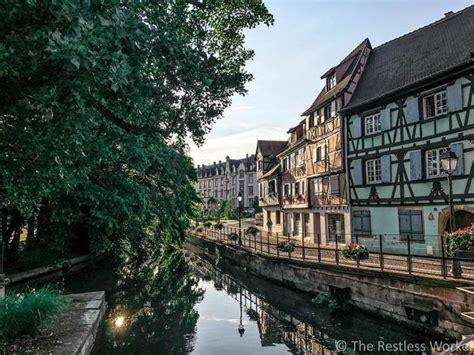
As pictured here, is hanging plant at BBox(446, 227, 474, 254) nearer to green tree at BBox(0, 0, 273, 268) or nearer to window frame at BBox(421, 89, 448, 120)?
green tree at BBox(0, 0, 273, 268)

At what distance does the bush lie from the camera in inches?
269

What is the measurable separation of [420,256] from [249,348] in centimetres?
616

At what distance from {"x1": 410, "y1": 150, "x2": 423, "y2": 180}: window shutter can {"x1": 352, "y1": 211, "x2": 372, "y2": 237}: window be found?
399 cm

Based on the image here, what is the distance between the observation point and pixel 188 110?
1791 centimetres

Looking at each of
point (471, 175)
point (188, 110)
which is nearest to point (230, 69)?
point (188, 110)

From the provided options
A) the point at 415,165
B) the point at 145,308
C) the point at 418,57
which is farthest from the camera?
the point at 418,57

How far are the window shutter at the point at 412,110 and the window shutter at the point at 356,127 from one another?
3.55 metres

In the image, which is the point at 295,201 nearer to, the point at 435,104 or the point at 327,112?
the point at 327,112

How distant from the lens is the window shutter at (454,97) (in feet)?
54.4

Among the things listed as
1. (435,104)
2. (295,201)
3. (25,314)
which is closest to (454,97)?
(435,104)

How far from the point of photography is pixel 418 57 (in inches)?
823

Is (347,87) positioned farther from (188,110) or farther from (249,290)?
(249,290)

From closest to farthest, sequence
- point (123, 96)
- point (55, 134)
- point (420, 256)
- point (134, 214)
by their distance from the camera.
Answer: point (55, 134) < point (123, 96) < point (420, 256) < point (134, 214)

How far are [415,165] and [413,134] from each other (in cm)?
163
